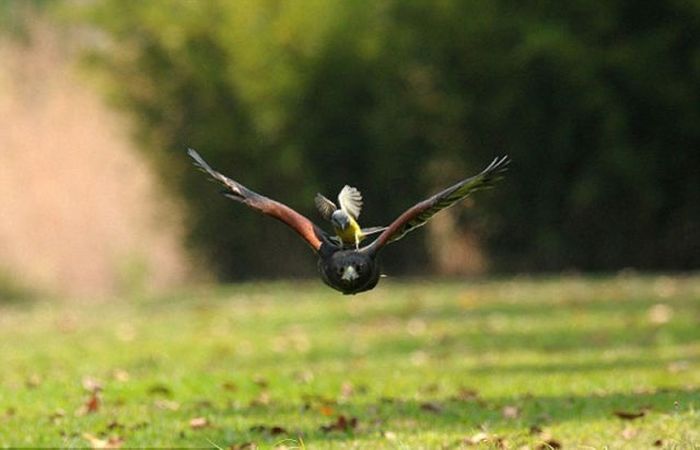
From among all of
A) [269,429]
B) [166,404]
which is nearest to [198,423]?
[269,429]

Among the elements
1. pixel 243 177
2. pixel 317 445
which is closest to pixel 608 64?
pixel 243 177

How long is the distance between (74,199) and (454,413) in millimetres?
16769

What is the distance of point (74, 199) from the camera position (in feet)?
74.9

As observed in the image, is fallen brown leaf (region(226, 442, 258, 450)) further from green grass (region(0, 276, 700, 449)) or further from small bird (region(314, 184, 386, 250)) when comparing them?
small bird (region(314, 184, 386, 250))

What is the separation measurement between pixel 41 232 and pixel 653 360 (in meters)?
14.4

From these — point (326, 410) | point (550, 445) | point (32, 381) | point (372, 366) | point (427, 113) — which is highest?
point (427, 113)

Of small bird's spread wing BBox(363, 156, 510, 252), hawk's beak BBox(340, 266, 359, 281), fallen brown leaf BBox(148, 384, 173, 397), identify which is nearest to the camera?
hawk's beak BBox(340, 266, 359, 281)

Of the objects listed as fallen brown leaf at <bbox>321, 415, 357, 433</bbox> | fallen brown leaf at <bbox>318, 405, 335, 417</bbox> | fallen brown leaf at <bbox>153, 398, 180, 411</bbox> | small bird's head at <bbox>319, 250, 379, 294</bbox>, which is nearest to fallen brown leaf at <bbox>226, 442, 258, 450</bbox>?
fallen brown leaf at <bbox>321, 415, 357, 433</bbox>

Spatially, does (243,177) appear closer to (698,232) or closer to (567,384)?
(698,232)

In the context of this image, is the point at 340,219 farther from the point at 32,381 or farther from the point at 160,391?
the point at 32,381

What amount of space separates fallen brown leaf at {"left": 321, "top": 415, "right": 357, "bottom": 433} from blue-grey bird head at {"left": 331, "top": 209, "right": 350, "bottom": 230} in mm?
2190

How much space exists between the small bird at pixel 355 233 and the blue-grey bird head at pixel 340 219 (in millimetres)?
56

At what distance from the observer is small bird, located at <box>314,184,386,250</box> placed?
4258mm

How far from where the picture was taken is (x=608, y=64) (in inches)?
645
